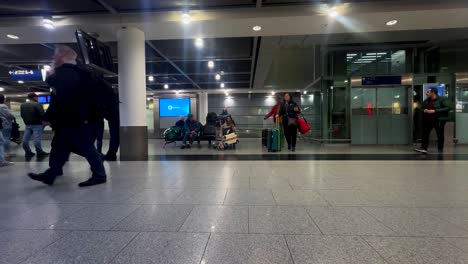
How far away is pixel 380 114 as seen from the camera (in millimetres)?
11648

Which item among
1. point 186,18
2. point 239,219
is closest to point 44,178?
point 239,219

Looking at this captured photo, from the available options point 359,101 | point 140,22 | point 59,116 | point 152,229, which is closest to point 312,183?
point 152,229

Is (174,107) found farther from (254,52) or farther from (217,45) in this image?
(217,45)

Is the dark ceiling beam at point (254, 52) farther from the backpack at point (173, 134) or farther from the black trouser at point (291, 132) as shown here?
the backpack at point (173, 134)

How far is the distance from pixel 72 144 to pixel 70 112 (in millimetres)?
469

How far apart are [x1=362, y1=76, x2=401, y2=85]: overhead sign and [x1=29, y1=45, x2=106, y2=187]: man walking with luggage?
10.6m

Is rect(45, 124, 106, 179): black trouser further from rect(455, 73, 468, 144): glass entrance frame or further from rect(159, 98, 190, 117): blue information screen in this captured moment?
rect(159, 98, 190, 117): blue information screen

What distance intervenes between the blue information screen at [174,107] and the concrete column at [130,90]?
44.9 ft

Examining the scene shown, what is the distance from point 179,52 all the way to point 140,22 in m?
3.40

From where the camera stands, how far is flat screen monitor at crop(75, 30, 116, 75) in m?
6.38

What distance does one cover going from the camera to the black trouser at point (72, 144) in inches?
158

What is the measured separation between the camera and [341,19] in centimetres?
700

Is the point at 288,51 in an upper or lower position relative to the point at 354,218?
upper

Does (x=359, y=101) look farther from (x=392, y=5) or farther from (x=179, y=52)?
(x=179, y=52)
